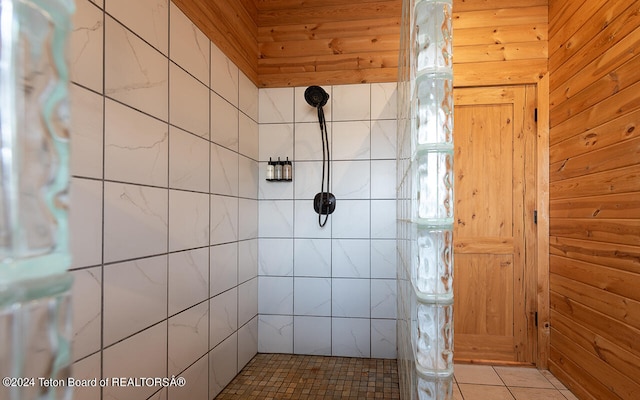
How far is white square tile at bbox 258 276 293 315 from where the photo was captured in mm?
2430

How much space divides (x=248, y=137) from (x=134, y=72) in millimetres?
1074

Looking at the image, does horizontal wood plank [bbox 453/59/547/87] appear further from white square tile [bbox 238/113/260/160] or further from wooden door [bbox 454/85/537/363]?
white square tile [bbox 238/113/260/160]

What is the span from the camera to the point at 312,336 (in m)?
2.40

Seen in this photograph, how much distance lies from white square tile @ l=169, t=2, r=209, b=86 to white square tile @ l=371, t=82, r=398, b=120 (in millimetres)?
1078

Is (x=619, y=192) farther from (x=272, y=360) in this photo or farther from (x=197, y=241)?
(x=272, y=360)

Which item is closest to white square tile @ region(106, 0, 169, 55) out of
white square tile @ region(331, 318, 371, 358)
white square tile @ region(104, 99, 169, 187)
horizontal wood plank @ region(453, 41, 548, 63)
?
white square tile @ region(104, 99, 169, 187)

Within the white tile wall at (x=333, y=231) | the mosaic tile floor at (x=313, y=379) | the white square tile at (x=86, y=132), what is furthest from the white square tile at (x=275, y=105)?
the mosaic tile floor at (x=313, y=379)

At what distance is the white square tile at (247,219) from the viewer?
2179mm

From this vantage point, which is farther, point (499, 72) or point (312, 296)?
point (312, 296)

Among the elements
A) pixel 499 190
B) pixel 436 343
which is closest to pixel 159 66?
pixel 436 343

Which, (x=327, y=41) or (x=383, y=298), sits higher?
(x=327, y=41)

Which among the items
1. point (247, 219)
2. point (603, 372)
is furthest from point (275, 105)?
point (603, 372)

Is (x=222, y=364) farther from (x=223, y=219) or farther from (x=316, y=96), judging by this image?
(x=316, y=96)

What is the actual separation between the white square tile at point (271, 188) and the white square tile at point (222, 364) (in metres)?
0.90
